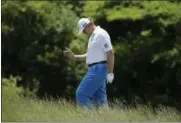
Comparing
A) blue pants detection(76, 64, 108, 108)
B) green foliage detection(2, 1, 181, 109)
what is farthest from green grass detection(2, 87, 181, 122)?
green foliage detection(2, 1, 181, 109)

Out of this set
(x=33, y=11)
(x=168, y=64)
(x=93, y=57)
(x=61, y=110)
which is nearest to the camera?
(x=61, y=110)

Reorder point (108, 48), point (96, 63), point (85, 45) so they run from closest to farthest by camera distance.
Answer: point (108, 48), point (96, 63), point (85, 45)

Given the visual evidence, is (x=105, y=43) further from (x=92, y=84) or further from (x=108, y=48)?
(x=92, y=84)

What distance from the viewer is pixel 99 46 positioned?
804cm

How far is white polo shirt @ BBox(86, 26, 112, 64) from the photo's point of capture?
8.02 meters

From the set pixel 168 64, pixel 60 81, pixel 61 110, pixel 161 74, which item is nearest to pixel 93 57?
pixel 61 110

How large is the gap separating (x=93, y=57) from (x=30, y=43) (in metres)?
11.7

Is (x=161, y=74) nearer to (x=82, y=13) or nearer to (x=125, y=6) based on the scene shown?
(x=125, y=6)

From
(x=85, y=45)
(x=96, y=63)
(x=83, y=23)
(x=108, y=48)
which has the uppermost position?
(x=83, y=23)

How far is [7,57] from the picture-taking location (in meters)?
19.9

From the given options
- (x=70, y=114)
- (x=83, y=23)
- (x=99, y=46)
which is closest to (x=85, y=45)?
(x=83, y=23)

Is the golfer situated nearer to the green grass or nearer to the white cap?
the white cap

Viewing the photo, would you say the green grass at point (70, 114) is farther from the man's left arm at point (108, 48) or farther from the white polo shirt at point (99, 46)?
the white polo shirt at point (99, 46)

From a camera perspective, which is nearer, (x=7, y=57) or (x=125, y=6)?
(x=125, y=6)
